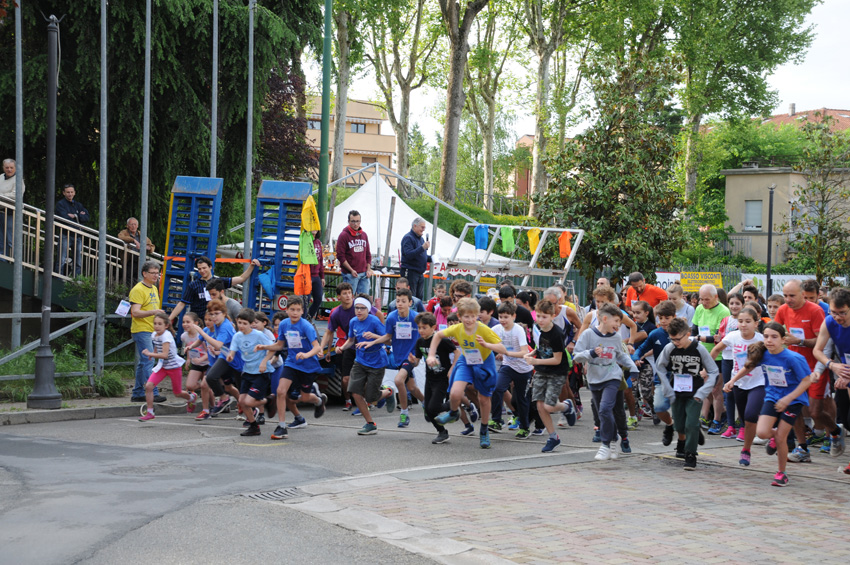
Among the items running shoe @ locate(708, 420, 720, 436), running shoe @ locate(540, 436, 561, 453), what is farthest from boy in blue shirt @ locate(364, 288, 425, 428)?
running shoe @ locate(708, 420, 720, 436)

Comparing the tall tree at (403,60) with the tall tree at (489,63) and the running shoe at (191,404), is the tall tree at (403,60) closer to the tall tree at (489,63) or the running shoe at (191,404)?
the tall tree at (489,63)

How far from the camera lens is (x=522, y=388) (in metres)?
11.1

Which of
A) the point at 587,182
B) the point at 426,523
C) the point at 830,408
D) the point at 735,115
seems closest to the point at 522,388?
the point at 830,408

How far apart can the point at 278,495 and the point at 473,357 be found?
354cm

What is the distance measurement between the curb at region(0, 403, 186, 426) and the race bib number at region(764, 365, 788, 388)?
8211mm

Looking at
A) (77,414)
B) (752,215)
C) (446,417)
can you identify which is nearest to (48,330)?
(77,414)

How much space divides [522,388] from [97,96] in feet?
38.4

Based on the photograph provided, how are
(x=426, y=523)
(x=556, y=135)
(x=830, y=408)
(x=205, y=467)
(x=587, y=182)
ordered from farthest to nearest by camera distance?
(x=556, y=135), (x=587, y=182), (x=830, y=408), (x=205, y=467), (x=426, y=523)

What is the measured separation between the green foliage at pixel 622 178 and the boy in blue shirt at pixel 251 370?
1468 centimetres

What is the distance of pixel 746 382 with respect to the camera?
9.46 meters

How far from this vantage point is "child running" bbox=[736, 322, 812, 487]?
893cm

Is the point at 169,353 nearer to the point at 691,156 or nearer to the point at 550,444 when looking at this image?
the point at 550,444

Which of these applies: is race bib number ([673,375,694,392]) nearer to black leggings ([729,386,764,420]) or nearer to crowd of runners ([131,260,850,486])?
crowd of runners ([131,260,850,486])

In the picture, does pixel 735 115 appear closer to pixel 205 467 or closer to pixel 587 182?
pixel 587 182
